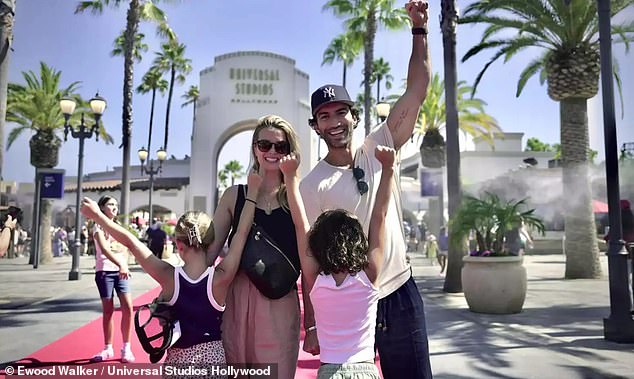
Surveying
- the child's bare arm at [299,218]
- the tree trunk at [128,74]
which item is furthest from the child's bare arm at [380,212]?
the tree trunk at [128,74]

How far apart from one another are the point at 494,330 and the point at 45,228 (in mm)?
17996

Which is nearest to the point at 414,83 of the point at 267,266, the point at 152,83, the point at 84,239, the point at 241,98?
the point at 267,266

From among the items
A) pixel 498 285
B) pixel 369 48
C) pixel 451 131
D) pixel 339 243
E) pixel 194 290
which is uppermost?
pixel 369 48

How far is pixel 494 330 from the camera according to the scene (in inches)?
260

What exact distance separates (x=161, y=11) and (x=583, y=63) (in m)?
15.2

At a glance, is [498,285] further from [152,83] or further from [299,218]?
[152,83]

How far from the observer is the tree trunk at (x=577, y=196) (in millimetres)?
12859

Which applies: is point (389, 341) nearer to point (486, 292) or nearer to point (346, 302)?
point (346, 302)

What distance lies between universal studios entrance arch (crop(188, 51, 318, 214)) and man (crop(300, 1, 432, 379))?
31.6 m

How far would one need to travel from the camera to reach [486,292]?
25.6ft

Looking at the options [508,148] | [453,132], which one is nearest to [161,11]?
[453,132]

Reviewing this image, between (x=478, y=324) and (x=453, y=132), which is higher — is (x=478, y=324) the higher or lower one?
the lower one

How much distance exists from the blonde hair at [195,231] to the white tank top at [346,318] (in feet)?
2.00

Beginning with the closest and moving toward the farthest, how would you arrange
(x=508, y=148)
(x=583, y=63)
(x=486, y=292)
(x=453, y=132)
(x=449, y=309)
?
(x=486, y=292), (x=449, y=309), (x=453, y=132), (x=583, y=63), (x=508, y=148)
